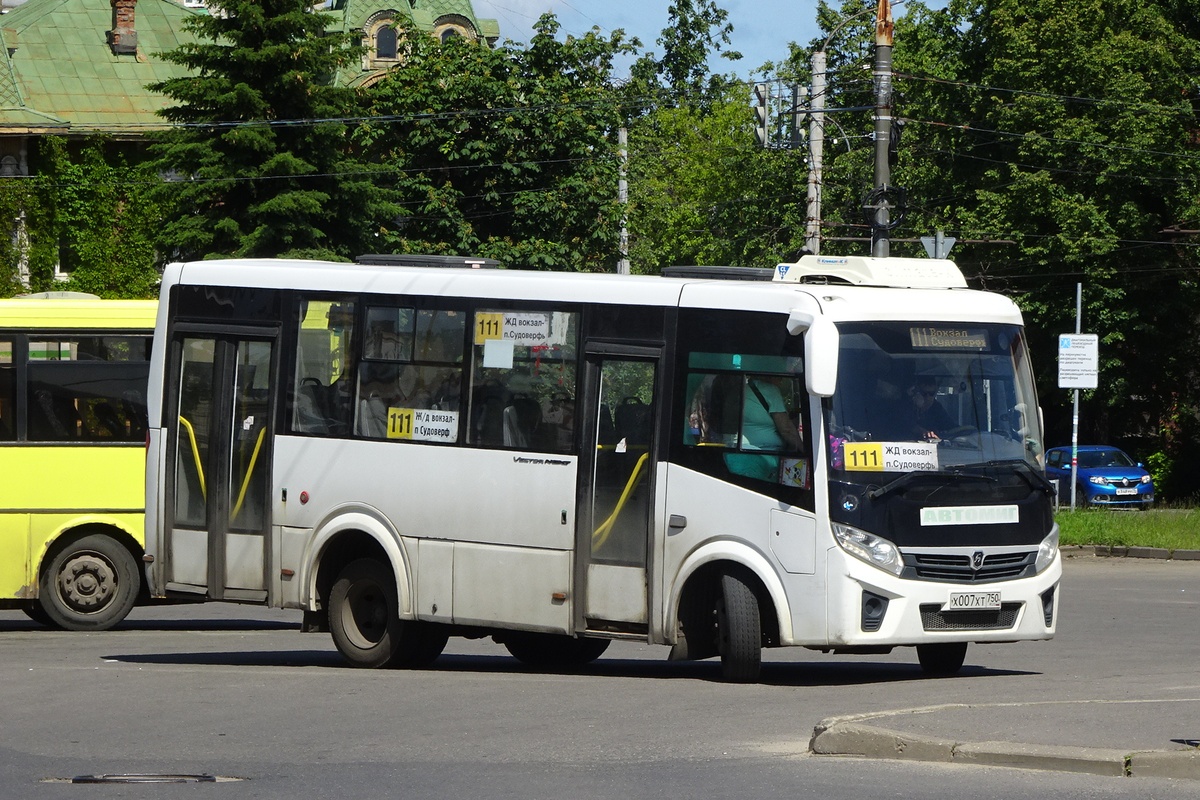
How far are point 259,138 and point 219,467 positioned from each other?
83.4 feet

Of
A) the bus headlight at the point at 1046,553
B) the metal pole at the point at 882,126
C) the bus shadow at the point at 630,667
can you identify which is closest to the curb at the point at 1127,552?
the metal pole at the point at 882,126

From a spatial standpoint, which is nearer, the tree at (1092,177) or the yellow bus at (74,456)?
the yellow bus at (74,456)

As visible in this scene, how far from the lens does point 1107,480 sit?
1752 inches

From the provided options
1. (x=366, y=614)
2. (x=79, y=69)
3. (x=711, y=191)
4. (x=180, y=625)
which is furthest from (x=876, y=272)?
(x=711, y=191)

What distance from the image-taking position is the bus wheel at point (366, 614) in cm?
1354

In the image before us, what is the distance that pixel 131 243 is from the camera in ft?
173

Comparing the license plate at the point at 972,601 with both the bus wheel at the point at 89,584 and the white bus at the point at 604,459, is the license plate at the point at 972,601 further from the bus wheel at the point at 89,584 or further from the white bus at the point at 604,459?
the bus wheel at the point at 89,584

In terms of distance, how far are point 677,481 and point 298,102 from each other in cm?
2894

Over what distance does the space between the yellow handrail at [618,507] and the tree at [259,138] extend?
2708 centimetres

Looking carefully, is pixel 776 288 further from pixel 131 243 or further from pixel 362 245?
pixel 131 243

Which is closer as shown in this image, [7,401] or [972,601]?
[972,601]

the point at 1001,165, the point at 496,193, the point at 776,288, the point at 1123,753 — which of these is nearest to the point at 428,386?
the point at 776,288

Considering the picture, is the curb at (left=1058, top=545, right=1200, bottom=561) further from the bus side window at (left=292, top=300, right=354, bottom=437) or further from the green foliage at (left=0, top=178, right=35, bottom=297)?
the green foliage at (left=0, top=178, right=35, bottom=297)

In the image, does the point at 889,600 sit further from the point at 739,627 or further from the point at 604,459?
the point at 604,459
